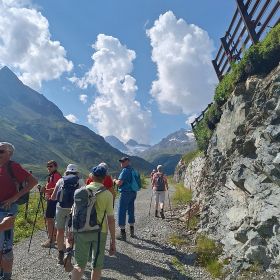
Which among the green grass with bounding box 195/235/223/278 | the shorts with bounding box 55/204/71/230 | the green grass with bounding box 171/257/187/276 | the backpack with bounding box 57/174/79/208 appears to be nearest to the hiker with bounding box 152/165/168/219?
the green grass with bounding box 195/235/223/278

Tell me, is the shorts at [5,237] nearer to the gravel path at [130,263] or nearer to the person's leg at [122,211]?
the gravel path at [130,263]

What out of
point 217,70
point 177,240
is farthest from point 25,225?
point 217,70

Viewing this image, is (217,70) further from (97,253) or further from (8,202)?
(8,202)

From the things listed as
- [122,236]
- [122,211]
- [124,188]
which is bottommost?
[122,236]

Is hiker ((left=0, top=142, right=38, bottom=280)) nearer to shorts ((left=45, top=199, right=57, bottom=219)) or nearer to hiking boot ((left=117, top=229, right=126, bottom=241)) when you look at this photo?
shorts ((left=45, top=199, right=57, bottom=219))

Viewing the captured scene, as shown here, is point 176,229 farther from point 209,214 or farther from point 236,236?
point 236,236

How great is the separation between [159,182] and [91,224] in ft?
41.8

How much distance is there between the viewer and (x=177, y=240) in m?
15.0

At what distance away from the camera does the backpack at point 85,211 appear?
770 cm

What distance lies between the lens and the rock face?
10.4 metres

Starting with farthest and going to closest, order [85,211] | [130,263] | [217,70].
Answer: [217,70]
[130,263]
[85,211]

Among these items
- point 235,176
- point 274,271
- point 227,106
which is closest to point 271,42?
point 227,106

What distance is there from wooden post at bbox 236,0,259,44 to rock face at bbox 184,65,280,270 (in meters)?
1.70

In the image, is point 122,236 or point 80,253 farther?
point 122,236
